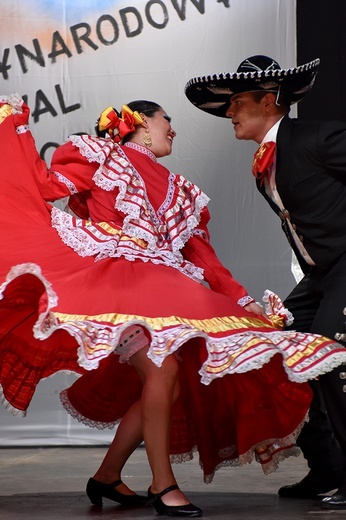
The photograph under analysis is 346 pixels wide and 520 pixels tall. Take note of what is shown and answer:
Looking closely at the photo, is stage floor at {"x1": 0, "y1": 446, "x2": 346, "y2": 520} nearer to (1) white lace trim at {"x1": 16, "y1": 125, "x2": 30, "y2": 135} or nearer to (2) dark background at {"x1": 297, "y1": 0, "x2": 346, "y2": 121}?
(1) white lace trim at {"x1": 16, "y1": 125, "x2": 30, "y2": 135}

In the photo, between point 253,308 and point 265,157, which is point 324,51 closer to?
point 265,157

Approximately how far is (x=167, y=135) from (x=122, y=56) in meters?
1.71

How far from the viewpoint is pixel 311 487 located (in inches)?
133

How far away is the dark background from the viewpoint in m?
4.68

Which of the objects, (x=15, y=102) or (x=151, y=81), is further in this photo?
(x=151, y=81)

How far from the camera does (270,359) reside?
3088 millimetres

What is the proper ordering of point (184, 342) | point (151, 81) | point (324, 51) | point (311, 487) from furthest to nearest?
point (151, 81), point (324, 51), point (311, 487), point (184, 342)

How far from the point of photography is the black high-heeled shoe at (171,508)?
9.49ft

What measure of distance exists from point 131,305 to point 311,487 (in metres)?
0.96

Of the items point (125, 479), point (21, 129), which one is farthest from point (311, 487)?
point (21, 129)

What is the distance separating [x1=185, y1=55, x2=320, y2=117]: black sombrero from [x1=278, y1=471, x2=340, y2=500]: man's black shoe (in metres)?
1.28

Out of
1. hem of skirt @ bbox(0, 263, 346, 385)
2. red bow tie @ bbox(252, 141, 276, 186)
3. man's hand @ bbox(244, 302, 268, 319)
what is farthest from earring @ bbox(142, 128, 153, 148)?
hem of skirt @ bbox(0, 263, 346, 385)

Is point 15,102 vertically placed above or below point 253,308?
above

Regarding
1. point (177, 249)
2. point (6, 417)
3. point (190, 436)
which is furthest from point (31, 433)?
point (177, 249)
